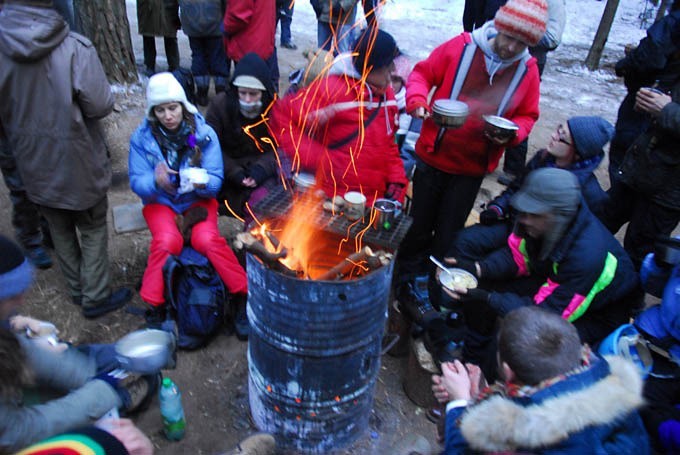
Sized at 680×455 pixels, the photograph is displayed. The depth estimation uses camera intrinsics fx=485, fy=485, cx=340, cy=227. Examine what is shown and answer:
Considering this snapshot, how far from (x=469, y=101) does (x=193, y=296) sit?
8.53 ft

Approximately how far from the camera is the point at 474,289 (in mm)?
3104

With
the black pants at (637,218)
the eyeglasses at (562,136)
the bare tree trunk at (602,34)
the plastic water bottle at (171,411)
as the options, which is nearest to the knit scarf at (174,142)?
the plastic water bottle at (171,411)

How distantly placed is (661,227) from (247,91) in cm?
359

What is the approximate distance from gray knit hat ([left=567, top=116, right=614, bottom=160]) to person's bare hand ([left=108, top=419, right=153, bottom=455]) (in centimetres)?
320

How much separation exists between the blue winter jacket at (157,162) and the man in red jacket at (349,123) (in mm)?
630

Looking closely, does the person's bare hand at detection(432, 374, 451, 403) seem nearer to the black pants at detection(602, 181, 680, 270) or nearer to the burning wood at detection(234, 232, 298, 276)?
the burning wood at detection(234, 232, 298, 276)

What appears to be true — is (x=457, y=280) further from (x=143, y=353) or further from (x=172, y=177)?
(x=172, y=177)

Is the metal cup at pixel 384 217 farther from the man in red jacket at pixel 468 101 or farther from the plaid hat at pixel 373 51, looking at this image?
the plaid hat at pixel 373 51

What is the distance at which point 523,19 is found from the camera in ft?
10.5

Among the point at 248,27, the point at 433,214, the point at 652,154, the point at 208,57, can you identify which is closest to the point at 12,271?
the point at 433,214

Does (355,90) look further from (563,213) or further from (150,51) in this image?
(150,51)

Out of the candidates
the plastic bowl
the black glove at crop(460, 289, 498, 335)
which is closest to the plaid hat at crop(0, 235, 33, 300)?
the plastic bowl

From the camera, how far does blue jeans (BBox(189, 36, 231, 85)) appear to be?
6.53m

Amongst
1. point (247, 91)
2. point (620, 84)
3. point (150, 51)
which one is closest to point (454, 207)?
point (247, 91)
